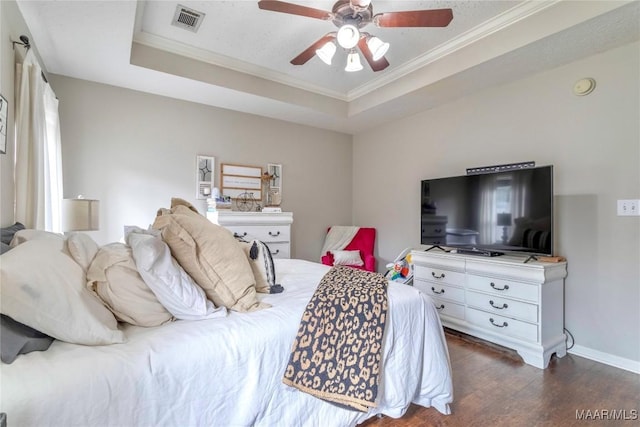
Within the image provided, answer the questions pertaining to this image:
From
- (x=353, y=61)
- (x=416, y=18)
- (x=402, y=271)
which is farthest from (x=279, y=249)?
(x=416, y=18)

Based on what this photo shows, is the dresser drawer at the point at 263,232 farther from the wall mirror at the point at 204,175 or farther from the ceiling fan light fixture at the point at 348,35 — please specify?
the ceiling fan light fixture at the point at 348,35

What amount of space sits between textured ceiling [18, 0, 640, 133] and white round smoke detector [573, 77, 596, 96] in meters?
0.20

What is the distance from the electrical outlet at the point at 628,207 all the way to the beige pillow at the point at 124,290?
3.09 meters

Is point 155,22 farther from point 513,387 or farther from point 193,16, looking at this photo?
point 513,387

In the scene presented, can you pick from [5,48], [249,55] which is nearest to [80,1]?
[5,48]

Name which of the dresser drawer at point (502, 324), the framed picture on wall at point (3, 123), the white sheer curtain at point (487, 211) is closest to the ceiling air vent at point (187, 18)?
the framed picture on wall at point (3, 123)

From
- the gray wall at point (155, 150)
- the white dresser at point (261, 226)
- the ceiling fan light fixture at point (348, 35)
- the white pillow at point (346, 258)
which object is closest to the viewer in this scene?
the ceiling fan light fixture at point (348, 35)

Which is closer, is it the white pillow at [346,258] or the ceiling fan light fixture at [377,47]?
the ceiling fan light fixture at [377,47]

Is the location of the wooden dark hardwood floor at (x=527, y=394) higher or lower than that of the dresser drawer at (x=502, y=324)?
lower

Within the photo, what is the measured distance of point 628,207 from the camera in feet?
7.50

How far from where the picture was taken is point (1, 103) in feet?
5.28

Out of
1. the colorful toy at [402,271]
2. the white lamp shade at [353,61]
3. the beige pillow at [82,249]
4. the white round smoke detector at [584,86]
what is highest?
the white lamp shade at [353,61]

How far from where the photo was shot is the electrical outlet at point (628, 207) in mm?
2252
